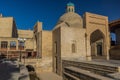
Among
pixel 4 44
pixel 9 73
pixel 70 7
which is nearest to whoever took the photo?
pixel 9 73

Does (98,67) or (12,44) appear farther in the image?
(12,44)

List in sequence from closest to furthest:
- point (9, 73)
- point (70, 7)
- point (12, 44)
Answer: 1. point (9, 73)
2. point (12, 44)
3. point (70, 7)

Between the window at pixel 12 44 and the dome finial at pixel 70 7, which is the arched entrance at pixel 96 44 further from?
the window at pixel 12 44

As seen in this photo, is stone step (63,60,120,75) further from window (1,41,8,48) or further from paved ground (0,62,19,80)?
window (1,41,8,48)

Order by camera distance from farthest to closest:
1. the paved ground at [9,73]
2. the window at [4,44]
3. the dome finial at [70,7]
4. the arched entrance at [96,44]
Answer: the dome finial at [70,7]
the window at [4,44]
the arched entrance at [96,44]
the paved ground at [9,73]

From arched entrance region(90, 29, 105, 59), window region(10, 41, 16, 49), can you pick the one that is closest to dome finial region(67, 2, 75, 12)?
arched entrance region(90, 29, 105, 59)

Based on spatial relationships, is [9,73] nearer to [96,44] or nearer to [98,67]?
[98,67]

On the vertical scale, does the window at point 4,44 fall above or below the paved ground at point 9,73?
above

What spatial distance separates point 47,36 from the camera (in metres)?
22.3

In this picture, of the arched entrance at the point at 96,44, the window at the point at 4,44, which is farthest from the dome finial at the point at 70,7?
the window at the point at 4,44

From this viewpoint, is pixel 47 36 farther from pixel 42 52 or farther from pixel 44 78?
pixel 44 78

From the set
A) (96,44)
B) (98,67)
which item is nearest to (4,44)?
(96,44)

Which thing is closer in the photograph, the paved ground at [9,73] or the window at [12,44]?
the paved ground at [9,73]

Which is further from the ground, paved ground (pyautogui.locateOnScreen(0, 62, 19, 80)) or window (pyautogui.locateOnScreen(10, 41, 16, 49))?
window (pyautogui.locateOnScreen(10, 41, 16, 49))
